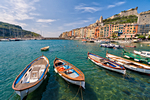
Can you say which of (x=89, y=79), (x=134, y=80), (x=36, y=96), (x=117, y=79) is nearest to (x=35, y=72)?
(x=36, y=96)

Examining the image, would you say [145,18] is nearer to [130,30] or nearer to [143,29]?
[143,29]

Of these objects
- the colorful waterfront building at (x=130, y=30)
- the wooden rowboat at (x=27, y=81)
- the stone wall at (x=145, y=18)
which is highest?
the stone wall at (x=145, y=18)

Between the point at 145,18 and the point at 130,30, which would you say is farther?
the point at 130,30

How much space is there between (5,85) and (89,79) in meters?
11.5

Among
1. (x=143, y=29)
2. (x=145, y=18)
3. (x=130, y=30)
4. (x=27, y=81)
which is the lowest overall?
(x=27, y=81)

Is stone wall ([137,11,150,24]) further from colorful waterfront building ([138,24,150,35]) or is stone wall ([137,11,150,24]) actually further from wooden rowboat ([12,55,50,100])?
wooden rowboat ([12,55,50,100])

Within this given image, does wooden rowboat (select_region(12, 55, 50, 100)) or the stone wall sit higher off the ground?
the stone wall

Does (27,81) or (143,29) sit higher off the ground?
(143,29)

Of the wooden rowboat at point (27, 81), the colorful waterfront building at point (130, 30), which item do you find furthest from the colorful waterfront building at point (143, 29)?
the wooden rowboat at point (27, 81)

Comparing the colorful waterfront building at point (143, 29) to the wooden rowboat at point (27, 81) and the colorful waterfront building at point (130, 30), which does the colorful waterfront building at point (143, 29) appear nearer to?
the colorful waterfront building at point (130, 30)

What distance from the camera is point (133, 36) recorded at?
78.6 metres

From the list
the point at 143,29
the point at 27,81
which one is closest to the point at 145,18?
the point at 143,29

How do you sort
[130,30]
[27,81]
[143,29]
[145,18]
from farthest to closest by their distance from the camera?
[130,30] → [145,18] → [143,29] → [27,81]

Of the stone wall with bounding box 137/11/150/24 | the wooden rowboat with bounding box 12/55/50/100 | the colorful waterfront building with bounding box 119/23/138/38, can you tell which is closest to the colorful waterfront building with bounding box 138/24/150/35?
the colorful waterfront building with bounding box 119/23/138/38
